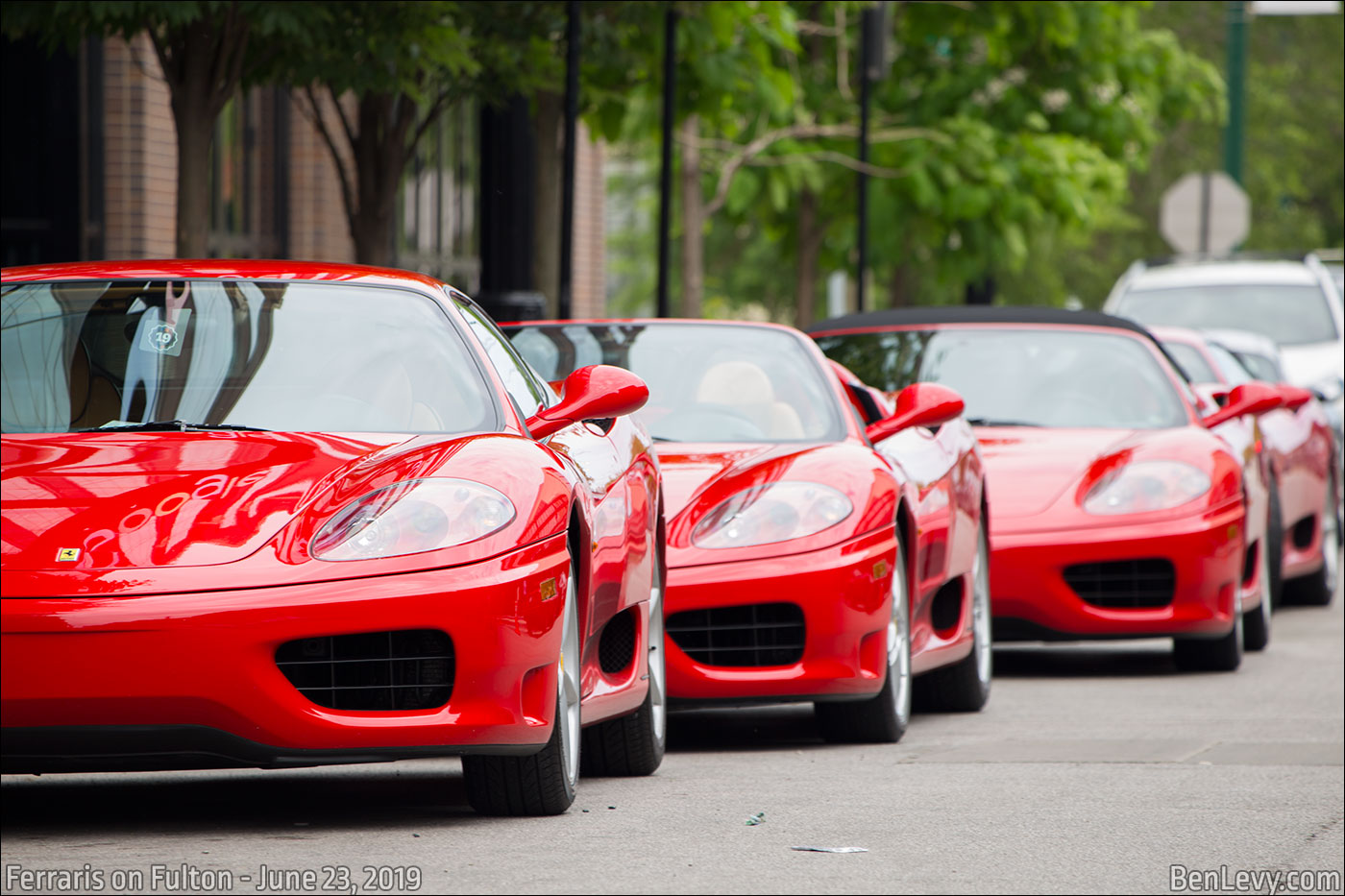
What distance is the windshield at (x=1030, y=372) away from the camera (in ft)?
37.3

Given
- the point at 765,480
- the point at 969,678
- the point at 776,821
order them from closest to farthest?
the point at 776,821 < the point at 765,480 < the point at 969,678

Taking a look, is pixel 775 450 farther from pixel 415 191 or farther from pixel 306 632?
pixel 415 191

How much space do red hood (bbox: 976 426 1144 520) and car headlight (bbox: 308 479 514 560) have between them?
17.5ft

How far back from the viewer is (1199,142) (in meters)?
46.5

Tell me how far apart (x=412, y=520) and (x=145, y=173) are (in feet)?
39.8

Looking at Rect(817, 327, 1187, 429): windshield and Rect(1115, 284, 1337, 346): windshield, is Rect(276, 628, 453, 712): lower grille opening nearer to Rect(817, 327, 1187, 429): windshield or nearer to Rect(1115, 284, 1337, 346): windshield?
Rect(817, 327, 1187, 429): windshield

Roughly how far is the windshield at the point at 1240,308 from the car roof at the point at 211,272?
604 inches

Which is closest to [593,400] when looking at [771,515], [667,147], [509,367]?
[509,367]

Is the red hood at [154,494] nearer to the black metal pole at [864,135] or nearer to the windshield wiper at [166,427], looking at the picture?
the windshield wiper at [166,427]

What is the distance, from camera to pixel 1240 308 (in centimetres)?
2186

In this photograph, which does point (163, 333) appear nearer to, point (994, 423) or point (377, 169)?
point (994, 423)

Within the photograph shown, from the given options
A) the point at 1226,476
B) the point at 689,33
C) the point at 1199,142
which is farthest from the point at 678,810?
the point at 1199,142

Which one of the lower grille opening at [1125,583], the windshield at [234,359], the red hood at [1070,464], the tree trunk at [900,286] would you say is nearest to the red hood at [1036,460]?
the red hood at [1070,464]

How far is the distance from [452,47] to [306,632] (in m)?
6.77
